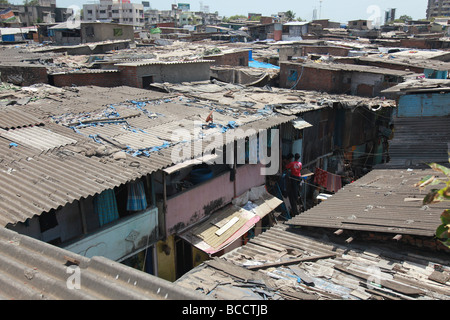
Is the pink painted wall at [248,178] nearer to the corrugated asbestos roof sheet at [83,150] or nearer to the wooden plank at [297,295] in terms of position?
the corrugated asbestos roof sheet at [83,150]

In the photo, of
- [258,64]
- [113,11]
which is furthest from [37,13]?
[258,64]

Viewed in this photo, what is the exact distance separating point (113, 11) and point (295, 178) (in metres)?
74.4

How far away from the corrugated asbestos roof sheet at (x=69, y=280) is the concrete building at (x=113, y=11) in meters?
79.3

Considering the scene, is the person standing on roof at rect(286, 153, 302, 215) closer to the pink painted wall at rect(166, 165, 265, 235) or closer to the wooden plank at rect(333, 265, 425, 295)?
the pink painted wall at rect(166, 165, 265, 235)

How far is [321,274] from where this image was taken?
6801mm

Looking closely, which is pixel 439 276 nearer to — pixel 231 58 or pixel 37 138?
pixel 37 138

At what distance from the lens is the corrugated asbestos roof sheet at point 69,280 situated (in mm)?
2818

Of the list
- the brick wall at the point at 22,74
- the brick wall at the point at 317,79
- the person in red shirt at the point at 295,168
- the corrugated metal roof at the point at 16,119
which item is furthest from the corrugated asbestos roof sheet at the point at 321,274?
the brick wall at the point at 317,79

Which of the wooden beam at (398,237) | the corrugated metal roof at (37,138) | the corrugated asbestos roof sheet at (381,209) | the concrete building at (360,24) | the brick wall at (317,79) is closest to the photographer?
the wooden beam at (398,237)

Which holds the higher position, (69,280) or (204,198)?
(69,280)

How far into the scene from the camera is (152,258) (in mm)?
10211

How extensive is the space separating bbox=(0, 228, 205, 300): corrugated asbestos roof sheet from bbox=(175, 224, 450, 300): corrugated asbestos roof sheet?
312cm
